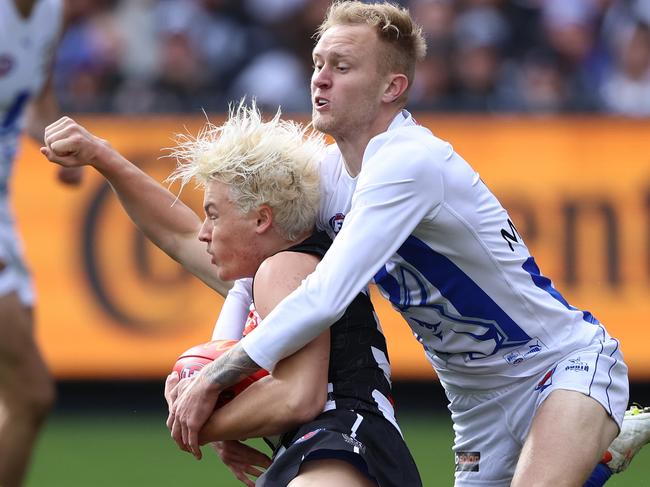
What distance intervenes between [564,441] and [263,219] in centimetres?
114

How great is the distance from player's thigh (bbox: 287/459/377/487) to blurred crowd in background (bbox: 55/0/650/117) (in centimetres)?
614

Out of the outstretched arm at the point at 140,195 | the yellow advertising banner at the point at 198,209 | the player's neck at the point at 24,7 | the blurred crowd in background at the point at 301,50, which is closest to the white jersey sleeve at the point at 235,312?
the outstretched arm at the point at 140,195

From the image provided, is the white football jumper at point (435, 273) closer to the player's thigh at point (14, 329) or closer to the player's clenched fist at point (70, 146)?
the player's clenched fist at point (70, 146)

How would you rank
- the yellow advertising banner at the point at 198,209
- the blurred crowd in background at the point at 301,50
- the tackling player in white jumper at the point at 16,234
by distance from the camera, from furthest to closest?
the blurred crowd in background at the point at 301,50 → the yellow advertising banner at the point at 198,209 → the tackling player in white jumper at the point at 16,234

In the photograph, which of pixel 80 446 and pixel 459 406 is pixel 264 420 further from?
pixel 80 446

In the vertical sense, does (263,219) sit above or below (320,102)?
below

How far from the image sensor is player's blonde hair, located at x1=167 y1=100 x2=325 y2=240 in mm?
4047

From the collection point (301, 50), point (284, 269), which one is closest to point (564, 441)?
point (284, 269)

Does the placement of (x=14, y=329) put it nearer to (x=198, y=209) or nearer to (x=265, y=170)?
(x=265, y=170)

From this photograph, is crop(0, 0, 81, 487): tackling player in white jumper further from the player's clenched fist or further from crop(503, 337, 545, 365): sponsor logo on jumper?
crop(503, 337, 545, 365): sponsor logo on jumper

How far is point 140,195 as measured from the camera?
4.61 meters

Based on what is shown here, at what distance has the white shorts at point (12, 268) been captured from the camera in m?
5.93

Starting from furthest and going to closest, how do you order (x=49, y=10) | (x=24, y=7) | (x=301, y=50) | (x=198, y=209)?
(x=301, y=50), (x=198, y=209), (x=49, y=10), (x=24, y=7)

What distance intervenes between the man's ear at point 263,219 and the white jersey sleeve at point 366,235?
29 cm
